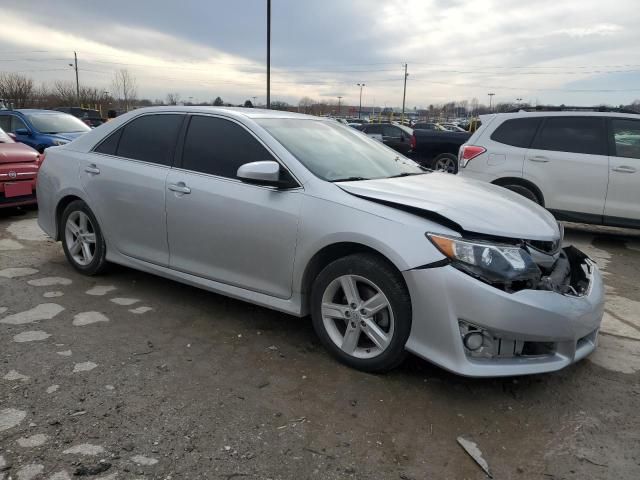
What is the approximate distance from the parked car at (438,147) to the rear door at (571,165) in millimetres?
Result: 6471

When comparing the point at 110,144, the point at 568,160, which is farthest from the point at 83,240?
the point at 568,160

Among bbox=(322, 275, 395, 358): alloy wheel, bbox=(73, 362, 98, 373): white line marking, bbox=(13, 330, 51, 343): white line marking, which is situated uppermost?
bbox=(322, 275, 395, 358): alloy wheel

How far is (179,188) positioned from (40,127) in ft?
28.7

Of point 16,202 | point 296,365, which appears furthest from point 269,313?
point 16,202

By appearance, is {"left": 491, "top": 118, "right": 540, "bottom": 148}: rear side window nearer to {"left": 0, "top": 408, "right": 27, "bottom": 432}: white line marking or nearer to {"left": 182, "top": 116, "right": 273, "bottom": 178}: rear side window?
{"left": 182, "top": 116, "right": 273, "bottom": 178}: rear side window

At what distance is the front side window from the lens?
263 inches

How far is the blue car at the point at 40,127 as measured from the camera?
Answer: 10.6 metres

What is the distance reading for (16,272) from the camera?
16.4 ft

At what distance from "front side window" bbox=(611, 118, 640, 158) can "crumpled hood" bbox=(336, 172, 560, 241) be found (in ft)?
12.8

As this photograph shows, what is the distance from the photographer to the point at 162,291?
4.61 metres

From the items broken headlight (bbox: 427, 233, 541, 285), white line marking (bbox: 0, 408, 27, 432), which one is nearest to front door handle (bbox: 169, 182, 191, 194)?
white line marking (bbox: 0, 408, 27, 432)

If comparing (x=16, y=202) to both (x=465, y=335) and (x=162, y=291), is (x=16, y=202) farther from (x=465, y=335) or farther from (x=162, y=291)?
(x=465, y=335)

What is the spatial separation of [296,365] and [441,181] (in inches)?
67.6

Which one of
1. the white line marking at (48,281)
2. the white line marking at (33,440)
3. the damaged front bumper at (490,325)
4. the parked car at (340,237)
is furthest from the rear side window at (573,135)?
the white line marking at (33,440)
